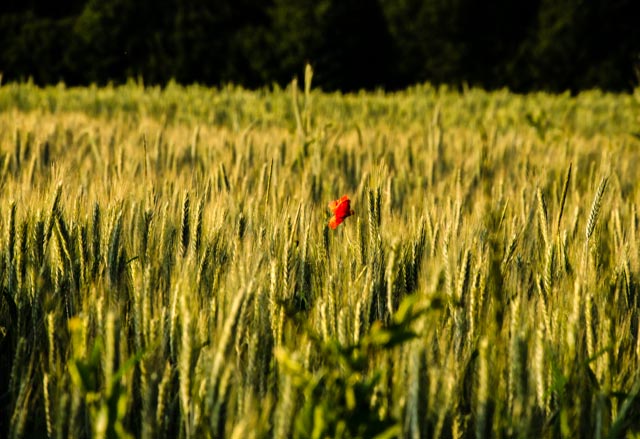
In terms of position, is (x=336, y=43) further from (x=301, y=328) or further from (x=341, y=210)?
(x=301, y=328)

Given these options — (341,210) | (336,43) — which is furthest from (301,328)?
(336,43)

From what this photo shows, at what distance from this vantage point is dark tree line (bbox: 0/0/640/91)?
10789mm

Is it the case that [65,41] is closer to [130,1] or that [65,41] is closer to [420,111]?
[130,1]

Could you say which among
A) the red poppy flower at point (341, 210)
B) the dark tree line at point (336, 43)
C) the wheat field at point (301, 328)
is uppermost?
the dark tree line at point (336, 43)

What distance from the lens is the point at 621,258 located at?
1.05m

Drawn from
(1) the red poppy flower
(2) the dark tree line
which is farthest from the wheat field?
(2) the dark tree line

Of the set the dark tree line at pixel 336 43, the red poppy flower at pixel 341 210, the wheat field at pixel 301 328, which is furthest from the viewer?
the dark tree line at pixel 336 43

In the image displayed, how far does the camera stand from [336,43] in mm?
10805

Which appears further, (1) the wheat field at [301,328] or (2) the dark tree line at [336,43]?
(2) the dark tree line at [336,43]

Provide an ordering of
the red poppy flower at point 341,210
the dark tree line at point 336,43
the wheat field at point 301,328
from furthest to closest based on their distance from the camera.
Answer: the dark tree line at point 336,43, the red poppy flower at point 341,210, the wheat field at point 301,328

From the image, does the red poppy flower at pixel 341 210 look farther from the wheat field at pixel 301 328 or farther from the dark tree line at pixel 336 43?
the dark tree line at pixel 336 43

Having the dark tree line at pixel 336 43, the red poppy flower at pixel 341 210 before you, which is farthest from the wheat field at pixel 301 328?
the dark tree line at pixel 336 43

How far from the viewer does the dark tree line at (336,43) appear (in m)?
10.8

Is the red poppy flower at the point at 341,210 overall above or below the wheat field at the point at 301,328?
above
